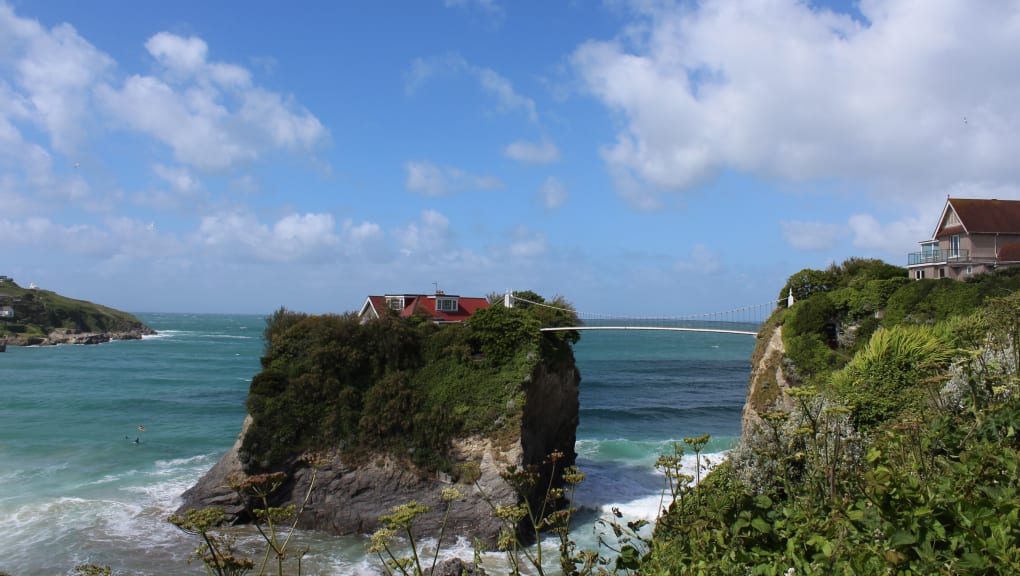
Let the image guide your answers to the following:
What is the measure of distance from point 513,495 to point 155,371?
171ft

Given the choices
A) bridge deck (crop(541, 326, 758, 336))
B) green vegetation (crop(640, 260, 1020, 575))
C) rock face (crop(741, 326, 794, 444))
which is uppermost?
bridge deck (crop(541, 326, 758, 336))

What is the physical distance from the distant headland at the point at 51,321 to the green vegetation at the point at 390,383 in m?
81.6

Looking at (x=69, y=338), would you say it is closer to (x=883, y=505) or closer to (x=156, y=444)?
(x=156, y=444)

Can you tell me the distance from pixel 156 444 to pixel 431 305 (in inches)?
615

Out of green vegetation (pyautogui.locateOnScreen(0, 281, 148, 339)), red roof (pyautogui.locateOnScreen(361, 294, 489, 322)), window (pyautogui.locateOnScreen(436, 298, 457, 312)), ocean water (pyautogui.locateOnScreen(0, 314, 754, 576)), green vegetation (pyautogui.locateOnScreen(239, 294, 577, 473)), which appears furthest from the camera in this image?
green vegetation (pyautogui.locateOnScreen(0, 281, 148, 339))

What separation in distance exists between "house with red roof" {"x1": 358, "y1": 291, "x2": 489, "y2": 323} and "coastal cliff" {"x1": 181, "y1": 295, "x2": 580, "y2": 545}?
4645 mm

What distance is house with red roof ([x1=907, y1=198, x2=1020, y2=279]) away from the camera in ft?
92.7

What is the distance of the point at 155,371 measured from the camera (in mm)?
60031

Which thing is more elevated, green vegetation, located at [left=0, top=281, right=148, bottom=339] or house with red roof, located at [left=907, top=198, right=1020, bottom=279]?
house with red roof, located at [left=907, top=198, right=1020, bottom=279]

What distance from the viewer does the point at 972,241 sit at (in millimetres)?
28719

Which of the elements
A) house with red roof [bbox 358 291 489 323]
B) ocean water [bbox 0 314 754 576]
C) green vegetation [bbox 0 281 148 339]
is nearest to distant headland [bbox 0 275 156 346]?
green vegetation [bbox 0 281 148 339]

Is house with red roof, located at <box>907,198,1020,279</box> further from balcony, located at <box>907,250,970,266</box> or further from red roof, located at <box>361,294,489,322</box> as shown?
red roof, located at <box>361,294,489,322</box>

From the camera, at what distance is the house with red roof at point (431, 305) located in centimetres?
3159

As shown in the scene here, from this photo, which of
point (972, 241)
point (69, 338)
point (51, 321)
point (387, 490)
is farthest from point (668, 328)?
point (51, 321)
